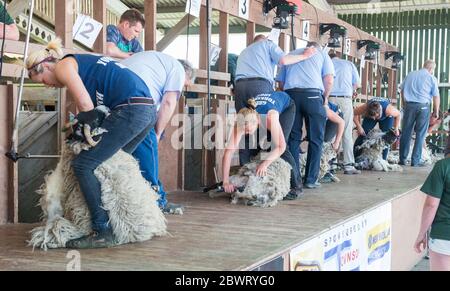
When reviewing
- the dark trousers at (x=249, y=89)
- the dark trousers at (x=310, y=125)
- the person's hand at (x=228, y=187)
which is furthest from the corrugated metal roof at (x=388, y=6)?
the person's hand at (x=228, y=187)

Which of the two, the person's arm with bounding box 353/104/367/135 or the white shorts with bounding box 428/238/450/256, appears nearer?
the white shorts with bounding box 428/238/450/256

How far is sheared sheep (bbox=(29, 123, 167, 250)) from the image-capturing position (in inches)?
117

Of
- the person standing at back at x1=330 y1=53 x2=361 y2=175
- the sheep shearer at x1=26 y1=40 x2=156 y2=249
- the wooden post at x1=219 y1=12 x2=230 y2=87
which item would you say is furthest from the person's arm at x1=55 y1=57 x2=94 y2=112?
the person standing at back at x1=330 y1=53 x2=361 y2=175

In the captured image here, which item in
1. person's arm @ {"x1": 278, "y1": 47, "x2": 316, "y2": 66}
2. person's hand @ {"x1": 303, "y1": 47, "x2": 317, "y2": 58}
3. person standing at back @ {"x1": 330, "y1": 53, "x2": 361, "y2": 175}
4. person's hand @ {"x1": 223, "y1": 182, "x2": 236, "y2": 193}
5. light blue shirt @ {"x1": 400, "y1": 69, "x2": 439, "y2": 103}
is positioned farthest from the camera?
light blue shirt @ {"x1": 400, "y1": 69, "x2": 439, "y2": 103}

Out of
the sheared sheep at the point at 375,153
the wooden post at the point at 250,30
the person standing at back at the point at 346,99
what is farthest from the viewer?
the sheared sheep at the point at 375,153

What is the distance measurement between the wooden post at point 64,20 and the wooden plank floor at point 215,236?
1403 millimetres

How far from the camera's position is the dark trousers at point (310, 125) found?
5445 millimetres

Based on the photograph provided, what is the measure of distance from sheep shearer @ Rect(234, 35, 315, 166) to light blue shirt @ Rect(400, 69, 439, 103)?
12.1 ft

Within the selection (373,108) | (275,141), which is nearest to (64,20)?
(275,141)

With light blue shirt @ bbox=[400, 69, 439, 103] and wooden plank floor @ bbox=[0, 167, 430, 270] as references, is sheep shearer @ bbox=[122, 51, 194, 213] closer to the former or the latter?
wooden plank floor @ bbox=[0, 167, 430, 270]

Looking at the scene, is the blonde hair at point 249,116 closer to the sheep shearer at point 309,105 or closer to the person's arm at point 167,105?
the person's arm at point 167,105

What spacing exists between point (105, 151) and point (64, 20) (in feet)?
4.93

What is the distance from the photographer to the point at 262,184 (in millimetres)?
4469
